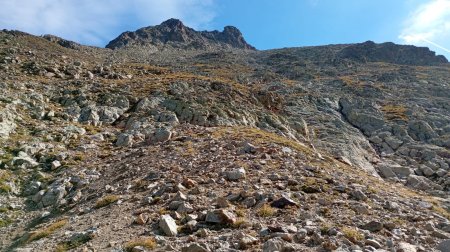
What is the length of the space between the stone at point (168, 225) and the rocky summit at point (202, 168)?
0.05 m

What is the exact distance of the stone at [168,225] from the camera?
12.6 m

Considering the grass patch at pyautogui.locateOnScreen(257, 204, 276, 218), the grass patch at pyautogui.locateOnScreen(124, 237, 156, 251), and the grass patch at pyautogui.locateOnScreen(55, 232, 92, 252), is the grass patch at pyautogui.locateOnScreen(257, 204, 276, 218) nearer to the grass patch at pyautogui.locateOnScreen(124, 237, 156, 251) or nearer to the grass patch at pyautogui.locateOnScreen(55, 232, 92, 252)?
the grass patch at pyautogui.locateOnScreen(124, 237, 156, 251)

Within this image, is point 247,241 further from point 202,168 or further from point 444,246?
point 202,168

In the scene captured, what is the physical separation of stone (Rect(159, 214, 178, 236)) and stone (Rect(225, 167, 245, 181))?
229 inches

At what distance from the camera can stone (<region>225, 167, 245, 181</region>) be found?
744 inches

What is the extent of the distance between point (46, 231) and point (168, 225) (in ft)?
17.7

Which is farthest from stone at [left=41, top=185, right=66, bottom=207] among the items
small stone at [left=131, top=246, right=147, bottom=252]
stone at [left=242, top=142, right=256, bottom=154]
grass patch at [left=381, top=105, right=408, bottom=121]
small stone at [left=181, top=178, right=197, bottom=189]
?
grass patch at [left=381, top=105, right=408, bottom=121]

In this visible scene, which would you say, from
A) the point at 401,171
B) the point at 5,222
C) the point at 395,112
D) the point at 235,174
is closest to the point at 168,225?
the point at 235,174

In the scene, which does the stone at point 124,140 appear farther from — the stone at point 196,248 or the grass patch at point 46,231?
the stone at point 196,248

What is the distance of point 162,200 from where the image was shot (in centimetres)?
1614

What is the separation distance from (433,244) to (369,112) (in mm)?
52648

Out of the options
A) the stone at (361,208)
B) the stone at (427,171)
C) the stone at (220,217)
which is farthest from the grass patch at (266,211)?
the stone at (427,171)

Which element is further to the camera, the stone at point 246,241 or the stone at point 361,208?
the stone at point 361,208

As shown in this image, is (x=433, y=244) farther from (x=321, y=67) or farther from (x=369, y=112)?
(x=321, y=67)
